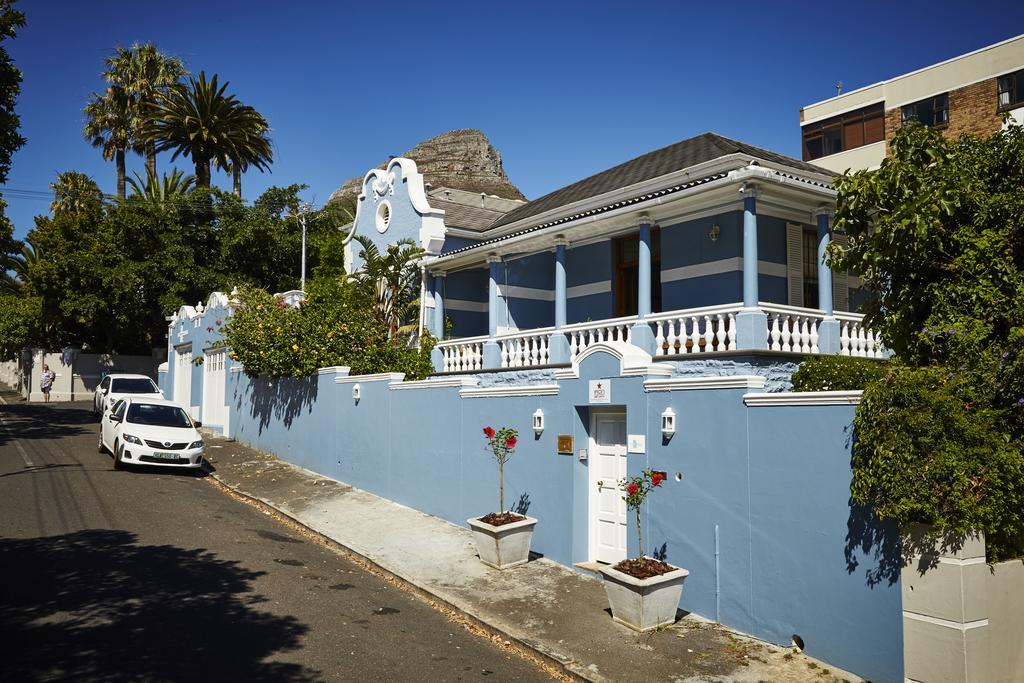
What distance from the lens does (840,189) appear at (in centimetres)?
844

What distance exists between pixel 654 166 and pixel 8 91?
51.4 feet

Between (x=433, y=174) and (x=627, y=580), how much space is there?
243ft

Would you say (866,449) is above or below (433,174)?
below

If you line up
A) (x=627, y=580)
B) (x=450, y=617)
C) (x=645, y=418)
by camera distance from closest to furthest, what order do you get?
(x=627, y=580)
(x=450, y=617)
(x=645, y=418)

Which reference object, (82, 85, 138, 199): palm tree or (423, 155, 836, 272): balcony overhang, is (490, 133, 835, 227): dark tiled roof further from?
(82, 85, 138, 199): palm tree

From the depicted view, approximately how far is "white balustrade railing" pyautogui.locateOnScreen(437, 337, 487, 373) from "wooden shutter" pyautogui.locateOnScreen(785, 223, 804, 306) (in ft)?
20.0

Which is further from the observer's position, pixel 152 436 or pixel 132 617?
pixel 152 436

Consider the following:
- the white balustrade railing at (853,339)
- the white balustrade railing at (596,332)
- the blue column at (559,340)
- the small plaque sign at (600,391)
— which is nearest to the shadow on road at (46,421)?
the blue column at (559,340)

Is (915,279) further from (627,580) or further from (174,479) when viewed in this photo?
(174,479)

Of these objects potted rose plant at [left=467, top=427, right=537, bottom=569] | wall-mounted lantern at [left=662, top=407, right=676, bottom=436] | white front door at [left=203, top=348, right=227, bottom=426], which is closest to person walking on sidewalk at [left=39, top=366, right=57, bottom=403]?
white front door at [left=203, top=348, right=227, bottom=426]

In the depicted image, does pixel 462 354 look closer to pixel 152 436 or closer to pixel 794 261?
pixel 152 436

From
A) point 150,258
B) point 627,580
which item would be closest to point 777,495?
point 627,580

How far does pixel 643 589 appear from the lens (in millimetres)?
8133

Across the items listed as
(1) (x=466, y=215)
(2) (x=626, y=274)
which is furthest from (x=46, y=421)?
(2) (x=626, y=274)
